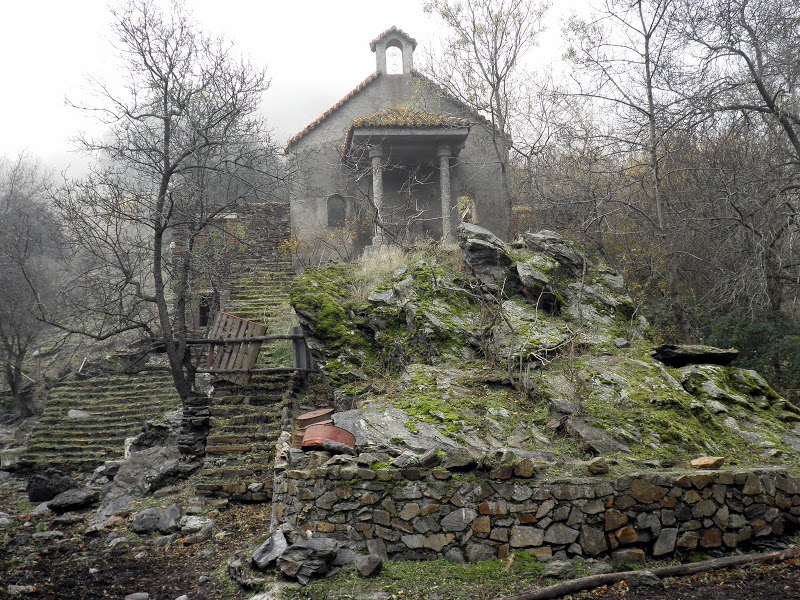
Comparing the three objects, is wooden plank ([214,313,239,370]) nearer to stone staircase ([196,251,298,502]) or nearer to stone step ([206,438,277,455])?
stone staircase ([196,251,298,502])

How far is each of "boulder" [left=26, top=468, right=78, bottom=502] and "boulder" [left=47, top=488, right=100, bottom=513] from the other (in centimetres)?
74

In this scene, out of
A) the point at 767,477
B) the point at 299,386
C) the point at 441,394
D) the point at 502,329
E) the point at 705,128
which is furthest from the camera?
the point at 299,386

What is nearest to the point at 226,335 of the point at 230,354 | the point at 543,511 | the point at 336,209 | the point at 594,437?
the point at 230,354

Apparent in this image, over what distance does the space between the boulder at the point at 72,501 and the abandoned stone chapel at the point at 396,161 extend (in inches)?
373

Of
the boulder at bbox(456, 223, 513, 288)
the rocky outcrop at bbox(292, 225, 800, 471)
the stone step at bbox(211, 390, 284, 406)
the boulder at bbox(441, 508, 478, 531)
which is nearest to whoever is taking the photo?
the boulder at bbox(441, 508, 478, 531)

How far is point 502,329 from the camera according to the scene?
8.36 meters

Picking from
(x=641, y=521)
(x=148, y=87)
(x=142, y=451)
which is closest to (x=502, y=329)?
(x=641, y=521)

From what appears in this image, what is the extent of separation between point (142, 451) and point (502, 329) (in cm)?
641

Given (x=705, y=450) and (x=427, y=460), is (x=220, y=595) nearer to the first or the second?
(x=427, y=460)

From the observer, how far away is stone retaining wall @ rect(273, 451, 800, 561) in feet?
17.2

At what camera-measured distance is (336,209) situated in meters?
18.8

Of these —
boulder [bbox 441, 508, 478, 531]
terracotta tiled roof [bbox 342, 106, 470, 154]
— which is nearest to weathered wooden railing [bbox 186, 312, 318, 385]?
boulder [bbox 441, 508, 478, 531]

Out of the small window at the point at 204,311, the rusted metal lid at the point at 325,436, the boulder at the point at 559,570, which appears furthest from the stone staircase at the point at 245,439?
the small window at the point at 204,311

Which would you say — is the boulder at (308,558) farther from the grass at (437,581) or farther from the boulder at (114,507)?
the boulder at (114,507)
